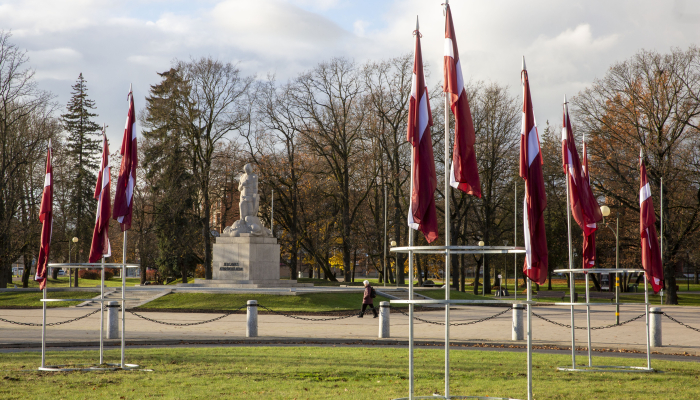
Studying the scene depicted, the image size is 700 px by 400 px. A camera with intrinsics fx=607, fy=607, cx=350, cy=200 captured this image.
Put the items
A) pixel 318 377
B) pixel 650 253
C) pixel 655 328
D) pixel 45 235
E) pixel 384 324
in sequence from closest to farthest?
pixel 318 377 < pixel 45 235 < pixel 650 253 < pixel 655 328 < pixel 384 324

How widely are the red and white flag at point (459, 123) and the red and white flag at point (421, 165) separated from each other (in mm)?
340

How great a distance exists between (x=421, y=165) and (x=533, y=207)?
1.78m

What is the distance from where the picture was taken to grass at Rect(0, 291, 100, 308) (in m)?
30.7

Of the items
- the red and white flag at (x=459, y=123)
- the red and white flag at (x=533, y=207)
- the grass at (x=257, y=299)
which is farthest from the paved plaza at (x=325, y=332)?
the red and white flag at (x=459, y=123)

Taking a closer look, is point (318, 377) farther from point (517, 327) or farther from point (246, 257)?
point (246, 257)

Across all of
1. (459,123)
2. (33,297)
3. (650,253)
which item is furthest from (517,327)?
(33,297)

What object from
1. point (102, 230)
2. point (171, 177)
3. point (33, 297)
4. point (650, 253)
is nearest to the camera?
point (102, 230)

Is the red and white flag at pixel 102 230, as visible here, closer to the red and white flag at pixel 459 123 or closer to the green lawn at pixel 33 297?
the red and white flag at pixel 459 123

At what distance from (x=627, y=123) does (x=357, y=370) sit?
36420 millimetres

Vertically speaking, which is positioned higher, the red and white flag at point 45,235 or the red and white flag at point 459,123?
the red and white flag at point 459,123

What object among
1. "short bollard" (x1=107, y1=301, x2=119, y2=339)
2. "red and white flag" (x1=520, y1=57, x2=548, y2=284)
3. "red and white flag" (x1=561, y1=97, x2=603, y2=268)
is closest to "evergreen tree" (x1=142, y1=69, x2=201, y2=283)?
"short bollard" (x1=107, y1=301, x2=119, y2=339)

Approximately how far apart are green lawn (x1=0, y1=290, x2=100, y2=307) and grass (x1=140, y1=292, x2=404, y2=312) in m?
5.20

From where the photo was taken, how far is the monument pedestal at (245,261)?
33438 millimetres

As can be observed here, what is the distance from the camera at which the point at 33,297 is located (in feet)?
108
